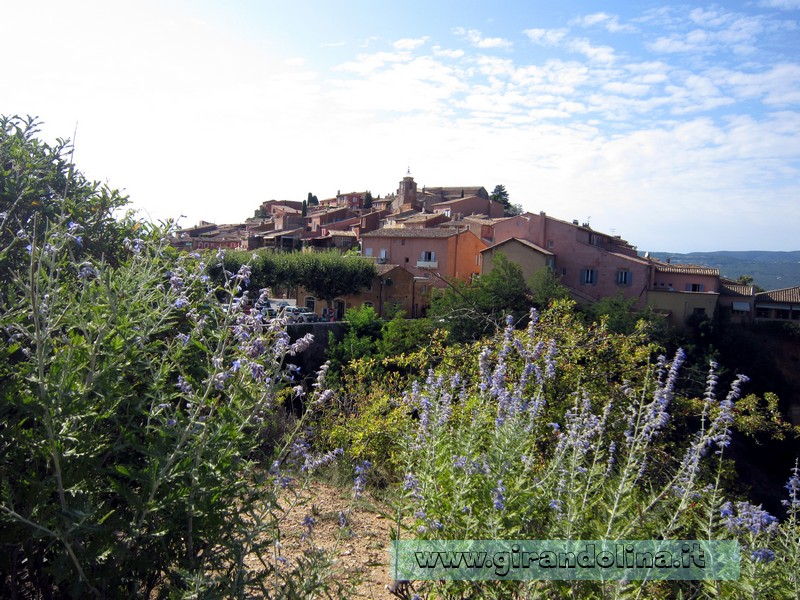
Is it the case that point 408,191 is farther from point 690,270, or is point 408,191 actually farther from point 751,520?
point 751,520

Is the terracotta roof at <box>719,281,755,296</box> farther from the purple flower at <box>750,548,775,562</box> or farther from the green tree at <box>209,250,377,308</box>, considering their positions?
the purple flower at <box>750,548,775,562</box>

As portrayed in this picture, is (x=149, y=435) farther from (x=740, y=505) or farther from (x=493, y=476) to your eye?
(x=740, y=505)

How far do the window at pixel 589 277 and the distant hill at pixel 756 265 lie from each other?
33.1 feet

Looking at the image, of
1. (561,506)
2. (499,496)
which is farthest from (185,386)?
(561,506)

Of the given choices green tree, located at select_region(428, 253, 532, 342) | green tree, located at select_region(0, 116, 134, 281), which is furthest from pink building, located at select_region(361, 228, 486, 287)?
green tree, located at select_region(0, 116, 134, 281)

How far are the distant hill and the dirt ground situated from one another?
38.2 meters

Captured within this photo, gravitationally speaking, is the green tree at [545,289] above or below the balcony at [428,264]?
below

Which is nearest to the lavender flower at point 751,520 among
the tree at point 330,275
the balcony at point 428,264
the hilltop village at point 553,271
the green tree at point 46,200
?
the green tree at point 46,200

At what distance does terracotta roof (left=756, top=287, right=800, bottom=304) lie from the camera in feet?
115

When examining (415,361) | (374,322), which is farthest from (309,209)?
(415,361)

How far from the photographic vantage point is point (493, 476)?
10.9ft

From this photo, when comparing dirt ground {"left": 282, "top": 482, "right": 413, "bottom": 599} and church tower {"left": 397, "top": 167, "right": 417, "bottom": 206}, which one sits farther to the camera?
church tower {"left": 397, "top": 167, "right": 417, "bottom": 206}

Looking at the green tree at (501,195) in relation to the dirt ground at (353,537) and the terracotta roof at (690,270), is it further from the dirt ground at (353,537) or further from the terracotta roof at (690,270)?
the dirt ground at (353,537)

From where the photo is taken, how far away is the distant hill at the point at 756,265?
62.0 metres
